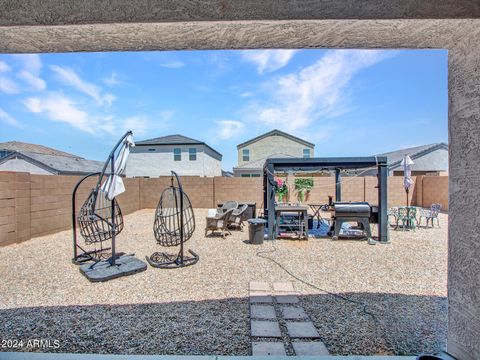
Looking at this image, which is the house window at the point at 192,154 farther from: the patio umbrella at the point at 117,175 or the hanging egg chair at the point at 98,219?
the patio umbrella at the point at 117,175

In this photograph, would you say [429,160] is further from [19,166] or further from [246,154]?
[19,166]

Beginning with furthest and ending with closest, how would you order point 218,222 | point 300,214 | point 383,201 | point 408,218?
point 408,218 < point 218,222 < point 300,214 < point 383,201

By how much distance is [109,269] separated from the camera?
460 centimetres

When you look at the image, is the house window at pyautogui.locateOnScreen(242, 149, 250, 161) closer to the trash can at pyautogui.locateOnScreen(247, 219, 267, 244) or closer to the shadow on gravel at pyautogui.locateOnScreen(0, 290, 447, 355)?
the trash can at pyautogui.locateOnScreen(247, 219, 267, 244)

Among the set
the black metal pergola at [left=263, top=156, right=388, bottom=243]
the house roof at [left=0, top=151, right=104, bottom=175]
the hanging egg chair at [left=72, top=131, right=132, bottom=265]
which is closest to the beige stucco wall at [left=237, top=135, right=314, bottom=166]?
the house roof at [left=0, top=151, right=104, bottom=175]

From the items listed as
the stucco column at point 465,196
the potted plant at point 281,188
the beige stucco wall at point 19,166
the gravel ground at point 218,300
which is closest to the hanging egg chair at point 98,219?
the gravel ground at point 218,300

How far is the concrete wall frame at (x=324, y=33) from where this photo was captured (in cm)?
143

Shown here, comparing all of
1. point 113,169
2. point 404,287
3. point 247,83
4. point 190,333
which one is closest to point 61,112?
point 247,83

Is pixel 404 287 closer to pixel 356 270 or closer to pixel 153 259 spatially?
pixel 356 270

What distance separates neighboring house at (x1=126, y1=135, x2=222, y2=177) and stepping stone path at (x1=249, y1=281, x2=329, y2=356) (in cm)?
1924

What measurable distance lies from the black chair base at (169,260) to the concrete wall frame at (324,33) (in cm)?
406

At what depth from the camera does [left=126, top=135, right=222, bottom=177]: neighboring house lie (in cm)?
2239

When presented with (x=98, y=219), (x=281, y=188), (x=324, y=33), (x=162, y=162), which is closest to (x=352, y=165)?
(x=281, y=188)

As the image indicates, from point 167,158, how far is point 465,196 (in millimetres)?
22148
